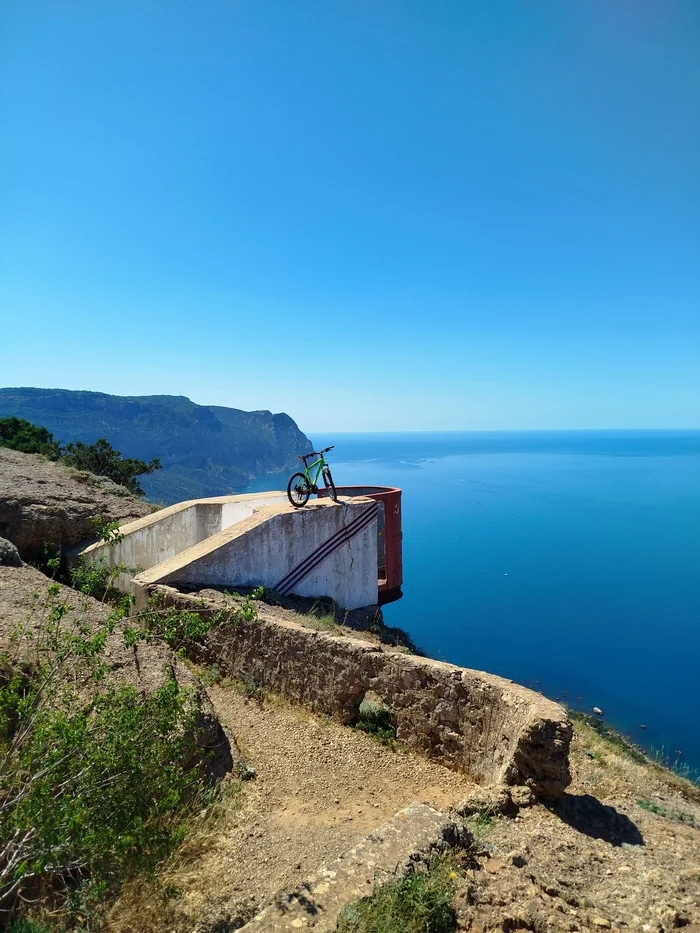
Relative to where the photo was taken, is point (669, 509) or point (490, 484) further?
point (490, 484)

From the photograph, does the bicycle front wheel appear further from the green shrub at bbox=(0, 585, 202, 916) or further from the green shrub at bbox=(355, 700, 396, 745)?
the green shrub at bbox=(0, 585, 202, 916)

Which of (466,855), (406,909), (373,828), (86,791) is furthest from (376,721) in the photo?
(86,791)

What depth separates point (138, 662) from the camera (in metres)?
5.63

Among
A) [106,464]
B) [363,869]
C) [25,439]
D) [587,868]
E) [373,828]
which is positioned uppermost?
[25,439]

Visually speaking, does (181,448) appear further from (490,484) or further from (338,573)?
(338,573)

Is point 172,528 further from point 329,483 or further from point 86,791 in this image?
point 86,791

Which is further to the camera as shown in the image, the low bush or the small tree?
the small tree

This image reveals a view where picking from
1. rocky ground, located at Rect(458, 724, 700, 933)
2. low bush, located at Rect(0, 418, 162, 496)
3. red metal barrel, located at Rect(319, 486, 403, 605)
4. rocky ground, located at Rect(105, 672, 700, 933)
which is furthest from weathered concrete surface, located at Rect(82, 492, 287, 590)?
low bush, located at Rect(0, 418, 162, 496)

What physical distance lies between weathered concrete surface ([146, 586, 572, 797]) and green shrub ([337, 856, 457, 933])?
185cm

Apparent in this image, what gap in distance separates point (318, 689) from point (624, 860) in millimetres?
3587

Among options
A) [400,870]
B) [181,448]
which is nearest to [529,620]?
[400,870]

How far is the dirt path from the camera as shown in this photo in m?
3.64

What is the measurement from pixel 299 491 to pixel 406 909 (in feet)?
30.1

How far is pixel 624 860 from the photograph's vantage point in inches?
165
